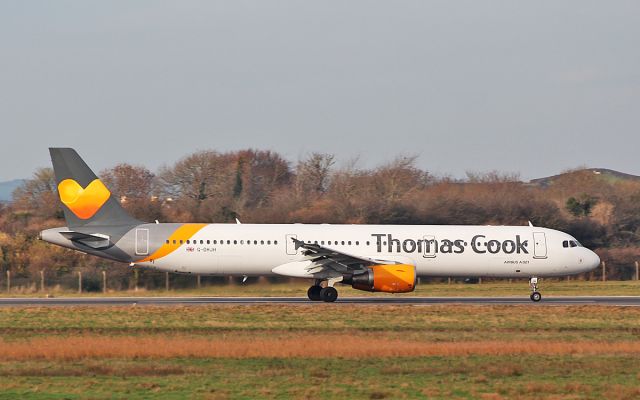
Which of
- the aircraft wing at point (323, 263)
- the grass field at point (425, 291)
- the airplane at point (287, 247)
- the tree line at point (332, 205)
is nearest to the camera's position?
the aircraft wing at point (323, 263)

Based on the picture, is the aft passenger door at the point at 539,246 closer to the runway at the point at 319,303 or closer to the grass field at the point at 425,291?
the runway at the point at 319,303

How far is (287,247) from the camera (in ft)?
116

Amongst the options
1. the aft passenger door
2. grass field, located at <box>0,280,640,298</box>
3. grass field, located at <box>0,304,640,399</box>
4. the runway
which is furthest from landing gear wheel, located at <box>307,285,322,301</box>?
the aft passenger door

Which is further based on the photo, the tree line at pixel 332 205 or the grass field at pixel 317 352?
the tree line at pixel 332 205

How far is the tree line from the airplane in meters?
8.17

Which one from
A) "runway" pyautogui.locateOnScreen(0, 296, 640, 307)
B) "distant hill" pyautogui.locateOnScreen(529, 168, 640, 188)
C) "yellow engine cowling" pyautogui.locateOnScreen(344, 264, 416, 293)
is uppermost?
"distant hill" pyautogui.locateOnScreen(529, 168, 640, 188)

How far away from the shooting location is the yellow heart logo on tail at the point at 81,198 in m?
35.3

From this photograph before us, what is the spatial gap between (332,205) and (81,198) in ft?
76.4

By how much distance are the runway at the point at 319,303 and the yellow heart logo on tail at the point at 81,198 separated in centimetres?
330

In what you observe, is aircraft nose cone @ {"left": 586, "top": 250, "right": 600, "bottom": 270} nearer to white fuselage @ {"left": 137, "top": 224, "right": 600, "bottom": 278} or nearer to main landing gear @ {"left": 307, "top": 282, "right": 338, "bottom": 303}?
white fuselage @ {"left": 137, "top": 224, "right": 600, "bottom": 278}

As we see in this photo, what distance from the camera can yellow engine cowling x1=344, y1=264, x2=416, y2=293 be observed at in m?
33.8

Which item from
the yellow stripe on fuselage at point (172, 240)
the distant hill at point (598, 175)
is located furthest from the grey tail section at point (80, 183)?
the distant hill at point (598, 175)

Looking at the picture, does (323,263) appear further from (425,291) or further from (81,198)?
(81,198)

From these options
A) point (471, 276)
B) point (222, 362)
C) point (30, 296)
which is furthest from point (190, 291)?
point (222, 362)
